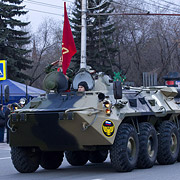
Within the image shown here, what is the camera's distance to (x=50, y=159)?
40.5 feet

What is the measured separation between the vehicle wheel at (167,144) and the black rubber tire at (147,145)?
0.58 metres

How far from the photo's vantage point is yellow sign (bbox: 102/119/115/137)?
34.9 ft

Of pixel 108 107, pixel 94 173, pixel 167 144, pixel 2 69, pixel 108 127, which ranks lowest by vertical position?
pixel 94 173

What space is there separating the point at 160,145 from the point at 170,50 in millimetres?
33233

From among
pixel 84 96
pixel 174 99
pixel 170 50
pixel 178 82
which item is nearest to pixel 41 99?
pixel 84 96

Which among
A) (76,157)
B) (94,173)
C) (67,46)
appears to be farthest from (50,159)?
(67,46)

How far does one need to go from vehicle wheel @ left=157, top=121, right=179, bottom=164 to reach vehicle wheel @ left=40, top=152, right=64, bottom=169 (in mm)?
2427

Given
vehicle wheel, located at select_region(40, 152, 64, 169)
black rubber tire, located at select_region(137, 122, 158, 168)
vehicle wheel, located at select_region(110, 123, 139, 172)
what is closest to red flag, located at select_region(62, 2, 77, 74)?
vehicle wheel, located at select_region(40, 152, 64, 169)

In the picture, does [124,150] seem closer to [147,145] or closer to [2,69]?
[147,145]

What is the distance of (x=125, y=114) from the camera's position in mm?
11125

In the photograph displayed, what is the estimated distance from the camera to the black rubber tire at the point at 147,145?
11.7 metres

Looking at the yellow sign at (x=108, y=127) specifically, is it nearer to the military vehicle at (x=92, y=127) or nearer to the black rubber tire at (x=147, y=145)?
the military vehicle at (x=92, y=127)

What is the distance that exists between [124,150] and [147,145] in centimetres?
118

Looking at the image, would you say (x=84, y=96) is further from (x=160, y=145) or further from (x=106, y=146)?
(x=160, y=145)
